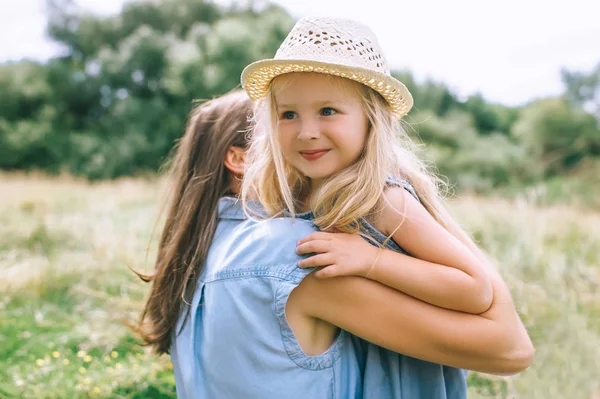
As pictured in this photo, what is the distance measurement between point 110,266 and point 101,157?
18228 mm

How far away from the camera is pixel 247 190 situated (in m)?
2.14

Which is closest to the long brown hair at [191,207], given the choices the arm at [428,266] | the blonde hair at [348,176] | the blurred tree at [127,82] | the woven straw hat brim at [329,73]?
the blonde hair at [348,176]

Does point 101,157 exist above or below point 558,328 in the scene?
below

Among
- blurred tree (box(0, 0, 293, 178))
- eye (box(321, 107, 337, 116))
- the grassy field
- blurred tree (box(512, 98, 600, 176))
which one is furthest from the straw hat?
blurred tree (box(0, 0, 293, 178))

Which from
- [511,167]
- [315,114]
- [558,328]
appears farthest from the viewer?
[511,167]

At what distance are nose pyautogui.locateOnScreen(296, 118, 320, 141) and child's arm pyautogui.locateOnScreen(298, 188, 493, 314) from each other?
1.24 ft

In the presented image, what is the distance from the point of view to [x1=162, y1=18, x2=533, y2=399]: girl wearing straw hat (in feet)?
5.57

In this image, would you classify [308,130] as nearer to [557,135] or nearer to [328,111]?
[328,111]

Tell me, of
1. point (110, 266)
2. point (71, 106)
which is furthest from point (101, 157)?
point (110, 266)

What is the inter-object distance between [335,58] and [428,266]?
2.40 ft

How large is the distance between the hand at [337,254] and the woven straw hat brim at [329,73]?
552mm

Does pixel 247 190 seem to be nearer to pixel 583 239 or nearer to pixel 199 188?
pixel 199 188

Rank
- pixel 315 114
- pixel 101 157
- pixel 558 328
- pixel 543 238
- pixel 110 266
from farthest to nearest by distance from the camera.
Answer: pixel 101 157, pixel 543 238, pixel 110 266, pixel 558 328, pixel 315 114

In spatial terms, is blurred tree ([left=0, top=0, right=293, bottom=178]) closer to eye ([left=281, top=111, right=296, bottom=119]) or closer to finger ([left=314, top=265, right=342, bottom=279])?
eye ([left=281, top=111, right=296, bottom=119])
